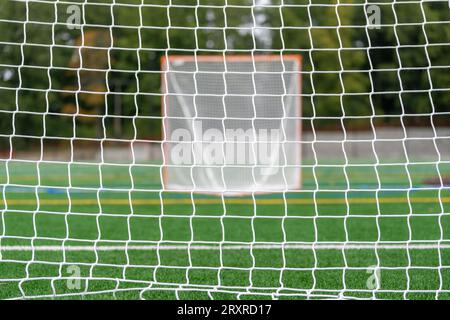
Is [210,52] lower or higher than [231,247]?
higher

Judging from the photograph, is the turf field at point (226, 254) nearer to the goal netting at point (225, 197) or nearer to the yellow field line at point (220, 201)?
the goal netting at point (225, 197)

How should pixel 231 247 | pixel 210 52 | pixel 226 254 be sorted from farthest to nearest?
1. pixel 210 52
2. pixel 231 247
3. pixel 226 254

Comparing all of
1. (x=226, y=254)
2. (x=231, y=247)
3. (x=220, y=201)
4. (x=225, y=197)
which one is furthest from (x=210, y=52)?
(x=226, y=254)

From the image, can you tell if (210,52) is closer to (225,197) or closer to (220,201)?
(225,197)

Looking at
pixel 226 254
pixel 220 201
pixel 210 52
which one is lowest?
pixel 226 254

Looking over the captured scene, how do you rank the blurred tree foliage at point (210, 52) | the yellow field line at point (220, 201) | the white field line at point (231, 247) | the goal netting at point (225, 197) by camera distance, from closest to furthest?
the goal netting at point (225, 197), the white field line at point (231, 247), the yellow field line at point (220, 201), the blurred tree foliage at point (210, 52)

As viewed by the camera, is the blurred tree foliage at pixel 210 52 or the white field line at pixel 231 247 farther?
the blurred tree foliage at pixel 210 52

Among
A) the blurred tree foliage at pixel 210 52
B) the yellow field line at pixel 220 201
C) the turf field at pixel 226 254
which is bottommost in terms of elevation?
the turf field at pixel 226 254

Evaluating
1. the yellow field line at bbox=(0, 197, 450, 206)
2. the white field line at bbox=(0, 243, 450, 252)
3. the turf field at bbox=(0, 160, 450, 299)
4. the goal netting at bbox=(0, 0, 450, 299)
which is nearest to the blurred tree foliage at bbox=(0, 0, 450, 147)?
the goal netting at bbox=(0, 0, 450, 299)

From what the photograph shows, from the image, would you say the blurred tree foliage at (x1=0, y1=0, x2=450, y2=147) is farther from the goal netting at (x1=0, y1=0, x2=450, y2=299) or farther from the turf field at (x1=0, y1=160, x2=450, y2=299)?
the turf field at (x1=0, y1=160, x2=450, y2=299)

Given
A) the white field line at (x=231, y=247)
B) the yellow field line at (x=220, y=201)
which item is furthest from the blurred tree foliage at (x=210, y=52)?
the white field line at (x=231, y=247)

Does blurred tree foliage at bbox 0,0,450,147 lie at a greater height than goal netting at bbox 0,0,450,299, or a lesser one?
greater

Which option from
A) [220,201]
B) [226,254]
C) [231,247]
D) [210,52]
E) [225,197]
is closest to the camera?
[226,254]
